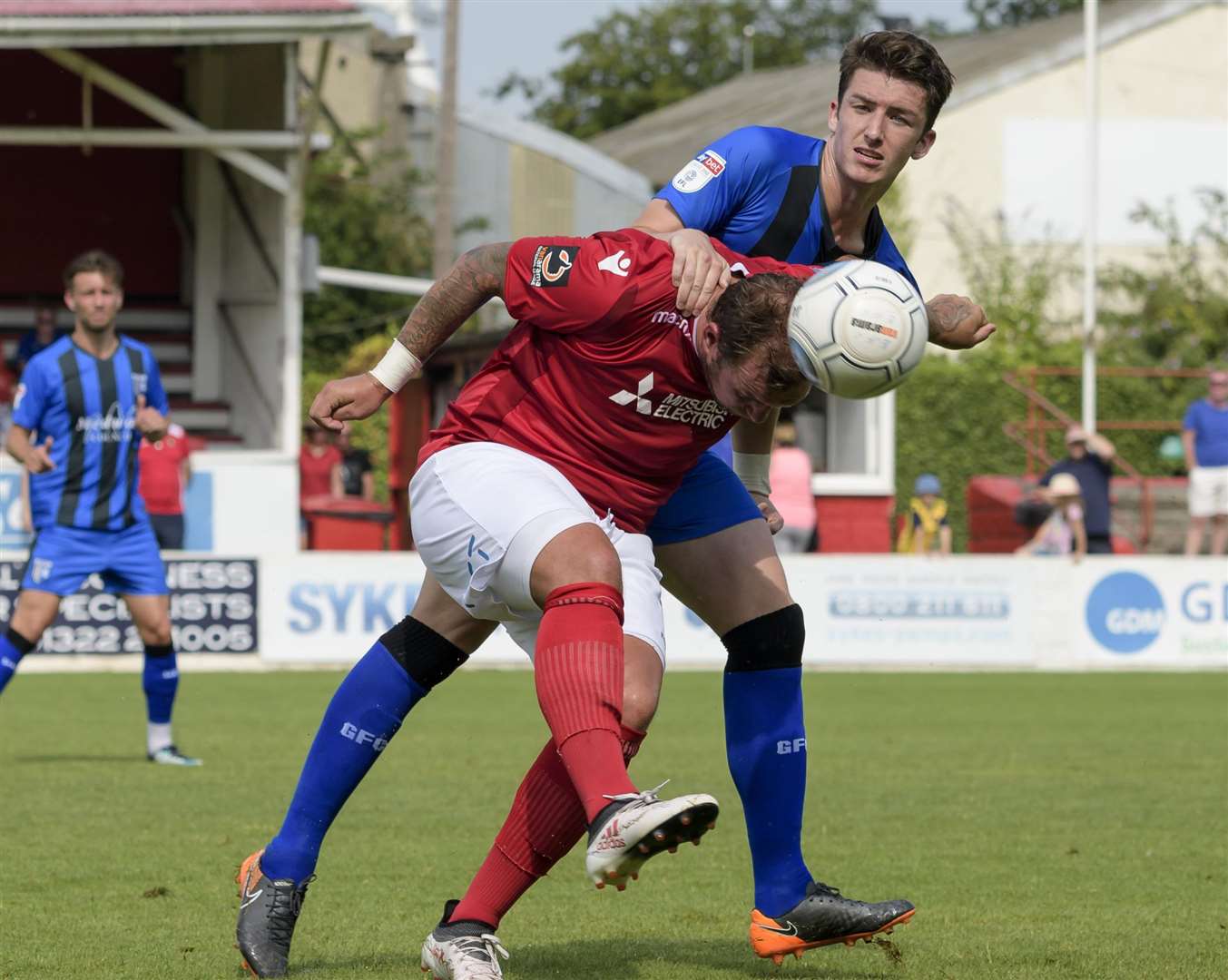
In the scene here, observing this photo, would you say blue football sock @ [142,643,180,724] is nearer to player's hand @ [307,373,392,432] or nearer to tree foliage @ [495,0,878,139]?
player's hand @ [307,373,392,432]

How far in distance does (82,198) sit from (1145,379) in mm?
16315

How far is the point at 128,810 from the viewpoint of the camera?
28.3ft

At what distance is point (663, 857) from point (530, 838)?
270cm

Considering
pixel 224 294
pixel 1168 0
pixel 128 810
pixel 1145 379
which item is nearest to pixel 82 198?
pixel 224 294

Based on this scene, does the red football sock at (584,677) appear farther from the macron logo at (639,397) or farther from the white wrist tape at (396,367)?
the white wrist tape at (396,367)

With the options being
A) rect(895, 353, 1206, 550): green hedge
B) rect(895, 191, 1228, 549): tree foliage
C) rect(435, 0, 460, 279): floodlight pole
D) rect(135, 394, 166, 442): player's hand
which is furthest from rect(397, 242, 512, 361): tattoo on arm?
rect(435, 0, 460, 279): floodlight pole

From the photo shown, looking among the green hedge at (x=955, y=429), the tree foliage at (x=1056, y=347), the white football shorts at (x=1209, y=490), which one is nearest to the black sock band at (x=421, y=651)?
the white football shorts at (x=1209, y=490)

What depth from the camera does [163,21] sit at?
62.6 feet

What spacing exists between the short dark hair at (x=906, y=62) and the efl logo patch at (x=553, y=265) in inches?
37.8

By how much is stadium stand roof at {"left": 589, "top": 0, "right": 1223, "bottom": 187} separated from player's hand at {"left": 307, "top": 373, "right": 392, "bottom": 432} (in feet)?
91.7

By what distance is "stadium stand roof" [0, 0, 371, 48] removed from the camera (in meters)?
19.1

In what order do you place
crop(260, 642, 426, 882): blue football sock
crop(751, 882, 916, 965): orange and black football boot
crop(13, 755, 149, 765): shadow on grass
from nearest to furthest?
crop(751, 882, 916, 965): orange and black football boot → crop(260, 642, 426, 882): blue football sock → crop(13, 755, 149, 765): shadow on grass

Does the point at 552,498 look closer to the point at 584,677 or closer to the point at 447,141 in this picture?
the point at 584,677

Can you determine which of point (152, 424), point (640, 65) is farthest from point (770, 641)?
point (640, 65)
